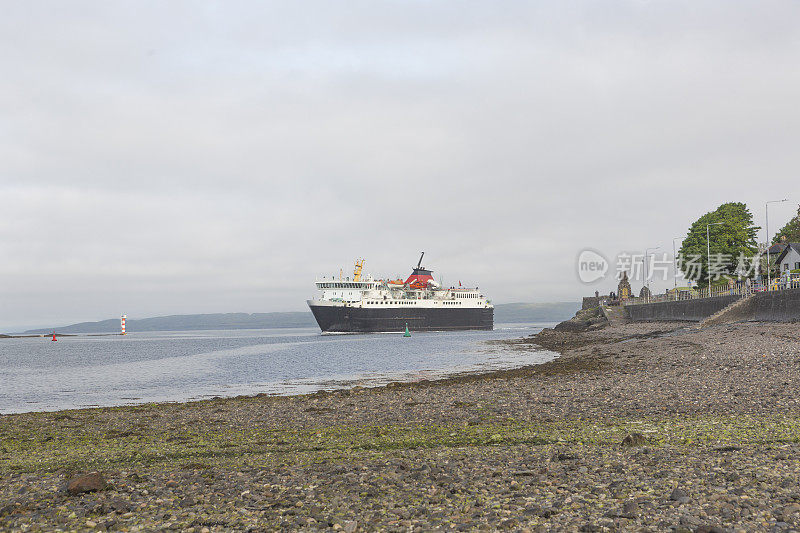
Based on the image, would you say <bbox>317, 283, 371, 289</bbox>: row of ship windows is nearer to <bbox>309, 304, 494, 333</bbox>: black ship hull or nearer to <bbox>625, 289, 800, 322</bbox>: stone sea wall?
<bbox>309, 304, 494, 333</bbox>: black ship hull

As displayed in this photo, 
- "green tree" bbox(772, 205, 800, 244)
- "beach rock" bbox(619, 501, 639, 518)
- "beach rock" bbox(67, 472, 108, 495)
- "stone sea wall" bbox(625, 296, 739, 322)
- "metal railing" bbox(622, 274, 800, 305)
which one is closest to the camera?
"beach rock" bbox(619, 501, 639, 518)

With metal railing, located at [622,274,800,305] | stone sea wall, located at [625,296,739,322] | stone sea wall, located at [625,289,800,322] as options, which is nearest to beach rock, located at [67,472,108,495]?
stone sea wall, located at [625,289,800,322]

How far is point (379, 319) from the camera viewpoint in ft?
334

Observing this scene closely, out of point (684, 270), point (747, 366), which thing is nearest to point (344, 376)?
point (747, 366)

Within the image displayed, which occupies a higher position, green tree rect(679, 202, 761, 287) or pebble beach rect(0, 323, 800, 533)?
green tree rect(679, 202, 761, 287)

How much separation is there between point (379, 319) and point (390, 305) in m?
3.27

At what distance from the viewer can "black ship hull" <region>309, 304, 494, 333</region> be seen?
3954 inches

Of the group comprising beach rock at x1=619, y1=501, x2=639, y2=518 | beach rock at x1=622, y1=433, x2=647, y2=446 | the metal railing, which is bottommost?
beach rock at x1=622, y1=433, x2=647, y2=446

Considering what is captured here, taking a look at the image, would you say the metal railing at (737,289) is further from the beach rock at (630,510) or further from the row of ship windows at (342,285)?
the row of ship windows at (342,285)

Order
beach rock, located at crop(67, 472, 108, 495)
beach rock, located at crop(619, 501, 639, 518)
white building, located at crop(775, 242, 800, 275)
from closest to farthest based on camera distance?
1. beach rock, located at crop(619, 501, 639, 518)
2. beach rock, located at crop(67, 472, 108, 495)
3. white building, located at crop(775, 242, 800, 275)

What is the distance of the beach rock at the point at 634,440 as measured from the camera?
8898 millimetres

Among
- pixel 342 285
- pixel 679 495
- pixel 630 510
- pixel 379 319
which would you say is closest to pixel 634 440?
pixel 679 495

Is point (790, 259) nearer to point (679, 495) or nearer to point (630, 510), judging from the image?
point (679, 495)

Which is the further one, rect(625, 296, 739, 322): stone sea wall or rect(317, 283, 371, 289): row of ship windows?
rect(317, 283, 371, 289): row of ship windows
